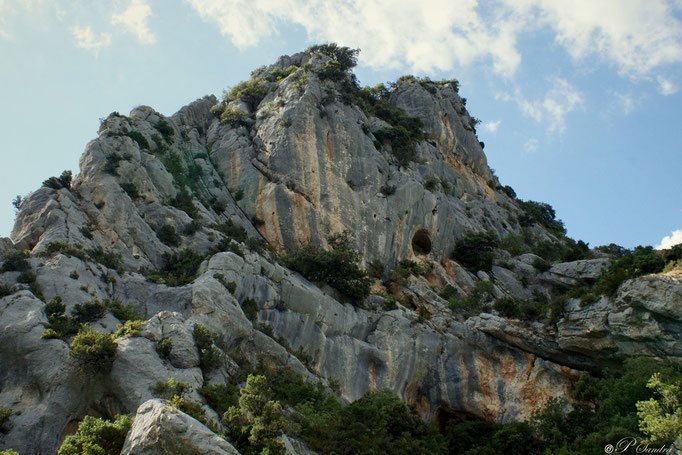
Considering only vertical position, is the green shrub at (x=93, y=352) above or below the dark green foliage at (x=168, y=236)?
below

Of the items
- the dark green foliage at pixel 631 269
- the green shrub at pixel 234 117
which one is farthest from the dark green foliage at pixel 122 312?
the green shrub at pixel 234 117

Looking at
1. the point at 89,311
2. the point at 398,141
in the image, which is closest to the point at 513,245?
the point at 398,141

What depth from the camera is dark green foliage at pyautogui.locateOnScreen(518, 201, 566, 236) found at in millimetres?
68300

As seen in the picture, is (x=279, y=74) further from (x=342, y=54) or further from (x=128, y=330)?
(x=128, y=330)

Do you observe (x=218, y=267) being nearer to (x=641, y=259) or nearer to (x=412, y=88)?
(x=641, y=259)

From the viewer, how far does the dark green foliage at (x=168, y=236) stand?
35031 millimetres

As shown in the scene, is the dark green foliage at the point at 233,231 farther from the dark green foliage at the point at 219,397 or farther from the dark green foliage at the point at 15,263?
the dark green foliage at the point at 219,397

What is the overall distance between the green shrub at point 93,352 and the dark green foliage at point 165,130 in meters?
28.3

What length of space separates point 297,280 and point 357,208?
10.8 meters

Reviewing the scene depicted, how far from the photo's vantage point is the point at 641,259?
3192 centimetres

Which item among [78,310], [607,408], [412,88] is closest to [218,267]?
[78,310]

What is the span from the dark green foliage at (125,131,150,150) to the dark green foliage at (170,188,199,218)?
5435 mm

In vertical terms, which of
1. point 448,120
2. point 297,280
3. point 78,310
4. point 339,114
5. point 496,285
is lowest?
point 78,310

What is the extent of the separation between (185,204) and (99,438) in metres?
24.4
